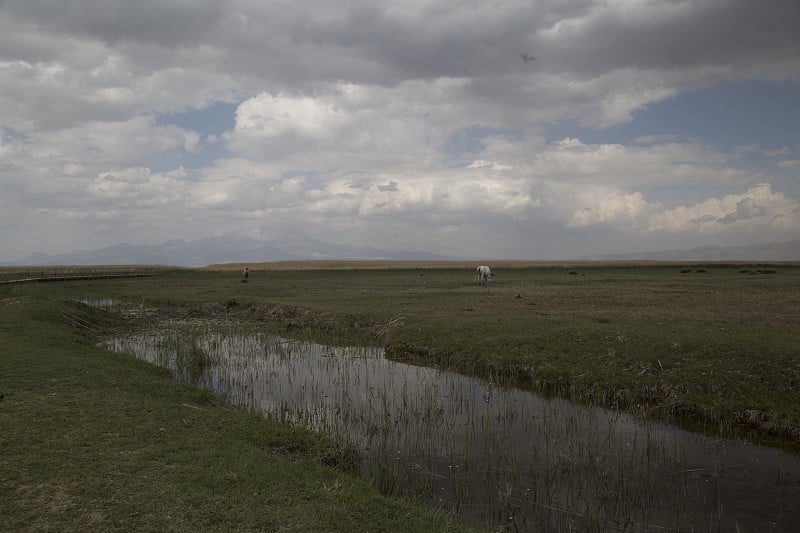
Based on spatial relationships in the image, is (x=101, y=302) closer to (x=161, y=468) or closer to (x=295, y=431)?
(x=295, y=431)

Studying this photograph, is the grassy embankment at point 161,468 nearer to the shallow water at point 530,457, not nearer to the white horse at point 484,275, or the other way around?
the shallow water at point 530,457

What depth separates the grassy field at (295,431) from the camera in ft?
25.6

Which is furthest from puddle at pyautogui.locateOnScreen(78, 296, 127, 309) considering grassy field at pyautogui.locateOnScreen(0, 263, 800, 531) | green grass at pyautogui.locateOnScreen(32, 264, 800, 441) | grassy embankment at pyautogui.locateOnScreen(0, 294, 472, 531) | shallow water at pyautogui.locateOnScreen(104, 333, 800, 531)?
grassy embankment at pyautogui.locateOnScreen(0, 294, 472, 531)

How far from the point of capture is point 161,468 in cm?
885

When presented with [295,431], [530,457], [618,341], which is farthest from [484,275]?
[295,431]

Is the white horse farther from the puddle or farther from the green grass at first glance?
the puddle

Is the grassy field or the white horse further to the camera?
the white horse

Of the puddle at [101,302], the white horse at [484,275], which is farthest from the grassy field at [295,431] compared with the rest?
the white horse at [484,275]

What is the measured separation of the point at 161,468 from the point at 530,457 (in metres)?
8.19

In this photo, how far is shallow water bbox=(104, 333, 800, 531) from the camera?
29.8ft

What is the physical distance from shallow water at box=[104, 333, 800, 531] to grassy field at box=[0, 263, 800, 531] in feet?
4.48

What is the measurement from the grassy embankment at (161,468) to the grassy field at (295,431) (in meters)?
0.03

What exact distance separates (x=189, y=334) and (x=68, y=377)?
553 inches

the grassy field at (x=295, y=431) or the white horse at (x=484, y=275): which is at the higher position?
the white horse at (x=484, y=275)
